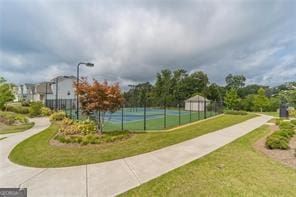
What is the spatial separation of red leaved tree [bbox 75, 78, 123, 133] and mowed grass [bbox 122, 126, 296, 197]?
5.39 meters

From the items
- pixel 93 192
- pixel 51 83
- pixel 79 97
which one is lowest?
pixel 93 192

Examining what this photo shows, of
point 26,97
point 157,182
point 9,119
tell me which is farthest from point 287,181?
point 26,97

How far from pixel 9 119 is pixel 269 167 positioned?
823 inches

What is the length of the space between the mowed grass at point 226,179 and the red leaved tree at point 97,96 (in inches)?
212

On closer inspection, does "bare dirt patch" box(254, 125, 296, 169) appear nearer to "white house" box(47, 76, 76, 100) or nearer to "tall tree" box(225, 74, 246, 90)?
"white house" box(47, 76, 76, 100)

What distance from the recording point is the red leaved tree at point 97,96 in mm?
10227

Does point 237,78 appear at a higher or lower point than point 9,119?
higher

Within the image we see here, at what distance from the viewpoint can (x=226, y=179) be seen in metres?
5.30

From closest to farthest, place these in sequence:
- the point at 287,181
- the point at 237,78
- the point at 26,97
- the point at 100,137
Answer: the point at 287,181, the point at 100,137, the point at 26,97, the point at 237,78

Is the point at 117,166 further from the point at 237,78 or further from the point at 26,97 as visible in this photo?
the point at 237,78

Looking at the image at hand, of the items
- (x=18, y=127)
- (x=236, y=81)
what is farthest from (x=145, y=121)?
(x=236, y=81)

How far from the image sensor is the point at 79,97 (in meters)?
10.8

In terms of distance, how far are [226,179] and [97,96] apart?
22.9ft

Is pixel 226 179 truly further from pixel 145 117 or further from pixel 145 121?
pixel 145 121
